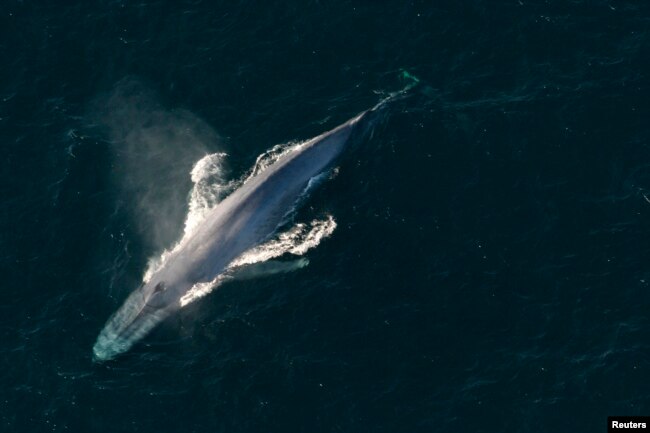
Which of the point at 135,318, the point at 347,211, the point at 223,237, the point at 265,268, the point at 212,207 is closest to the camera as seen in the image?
the point at 135,318

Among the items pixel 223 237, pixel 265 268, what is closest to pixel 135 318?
pixel 223 237

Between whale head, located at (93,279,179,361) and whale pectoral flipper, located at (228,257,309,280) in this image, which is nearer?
whale head, located at (93,279,179,361)

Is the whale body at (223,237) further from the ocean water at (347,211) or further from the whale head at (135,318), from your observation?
the ocean water at (347,211)

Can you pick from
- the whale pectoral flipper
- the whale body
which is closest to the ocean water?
the whale pectoral flipper

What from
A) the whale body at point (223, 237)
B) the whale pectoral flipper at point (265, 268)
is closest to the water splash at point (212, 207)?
the whale pectoral flipper at point (265, 268)

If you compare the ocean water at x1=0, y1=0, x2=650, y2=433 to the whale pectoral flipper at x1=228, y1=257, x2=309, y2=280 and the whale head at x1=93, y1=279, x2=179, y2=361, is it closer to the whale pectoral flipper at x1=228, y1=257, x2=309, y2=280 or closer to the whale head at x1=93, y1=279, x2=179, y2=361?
the whale pectoral flipper at x1=228, y1=257, x2=309, y2=280

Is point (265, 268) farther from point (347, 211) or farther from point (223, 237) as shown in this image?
point (347, 211)
